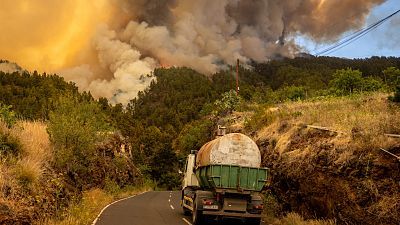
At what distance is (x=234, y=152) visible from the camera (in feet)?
52.9

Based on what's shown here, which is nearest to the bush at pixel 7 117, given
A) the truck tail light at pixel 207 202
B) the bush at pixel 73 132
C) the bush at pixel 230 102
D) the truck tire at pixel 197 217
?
the bush at pixel 73 132

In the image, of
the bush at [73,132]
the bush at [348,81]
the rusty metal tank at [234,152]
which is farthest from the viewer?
the bush at [348,81]

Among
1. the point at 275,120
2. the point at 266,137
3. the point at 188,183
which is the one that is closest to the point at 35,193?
the point at 188,183

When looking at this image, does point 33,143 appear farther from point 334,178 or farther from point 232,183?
point 334,178

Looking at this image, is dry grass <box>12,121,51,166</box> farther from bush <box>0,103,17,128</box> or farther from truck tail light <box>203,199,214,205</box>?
truck tail light <box>203,199,214,205</box>

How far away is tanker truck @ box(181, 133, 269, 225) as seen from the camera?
15273 millimetres

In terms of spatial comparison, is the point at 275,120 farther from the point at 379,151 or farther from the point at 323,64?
the point at 323,64

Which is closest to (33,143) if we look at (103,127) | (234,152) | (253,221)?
(234,152)

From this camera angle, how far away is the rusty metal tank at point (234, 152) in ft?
52.7

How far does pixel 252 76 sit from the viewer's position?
629ft

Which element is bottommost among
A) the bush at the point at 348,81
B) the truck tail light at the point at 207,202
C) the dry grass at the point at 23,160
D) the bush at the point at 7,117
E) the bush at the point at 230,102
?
the truck tail light at the point at 207,202

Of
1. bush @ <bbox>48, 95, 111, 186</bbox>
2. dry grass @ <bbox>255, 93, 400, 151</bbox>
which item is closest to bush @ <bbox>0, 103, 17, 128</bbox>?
bush @ <bbox>48, 95, 111, 186</bbox>

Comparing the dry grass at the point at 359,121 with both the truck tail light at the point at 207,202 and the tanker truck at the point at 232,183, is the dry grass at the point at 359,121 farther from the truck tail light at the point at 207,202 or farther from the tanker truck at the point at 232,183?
the truck tail light at the point at 207,202

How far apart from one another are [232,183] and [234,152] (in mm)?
1285
